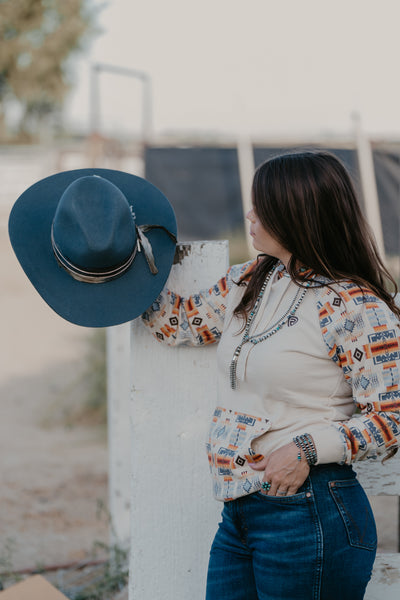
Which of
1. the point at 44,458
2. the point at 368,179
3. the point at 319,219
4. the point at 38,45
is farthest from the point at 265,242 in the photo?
the point at 38,45

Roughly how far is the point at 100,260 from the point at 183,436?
0.50m

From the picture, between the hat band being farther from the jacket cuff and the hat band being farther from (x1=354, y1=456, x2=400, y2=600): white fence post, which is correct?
(x1=354, y1=456, x2=400, y2=600): white fence post

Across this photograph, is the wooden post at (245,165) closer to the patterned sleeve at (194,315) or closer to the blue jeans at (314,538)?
the patterned sleeve at (194,315)

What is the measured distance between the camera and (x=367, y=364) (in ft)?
4.48

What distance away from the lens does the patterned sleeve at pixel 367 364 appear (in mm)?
1354

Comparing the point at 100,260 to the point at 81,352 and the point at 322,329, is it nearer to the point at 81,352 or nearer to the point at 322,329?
the point at 322,329

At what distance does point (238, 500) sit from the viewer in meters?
1.45

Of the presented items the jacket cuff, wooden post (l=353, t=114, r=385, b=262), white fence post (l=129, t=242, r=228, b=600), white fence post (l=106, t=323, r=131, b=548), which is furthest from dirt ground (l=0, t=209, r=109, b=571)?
wooden post (l=353, t=114, r=385, b=262)

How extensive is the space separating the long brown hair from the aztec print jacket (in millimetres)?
58

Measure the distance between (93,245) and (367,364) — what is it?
0.62 meters

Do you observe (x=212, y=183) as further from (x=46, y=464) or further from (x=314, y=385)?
(x=314, y=385)

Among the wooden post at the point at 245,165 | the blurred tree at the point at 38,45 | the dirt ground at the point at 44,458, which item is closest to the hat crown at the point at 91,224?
the dirt ground at the point at 44,458

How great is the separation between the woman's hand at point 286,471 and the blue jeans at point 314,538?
0.08 feet

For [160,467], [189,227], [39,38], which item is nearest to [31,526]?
[160,467]
